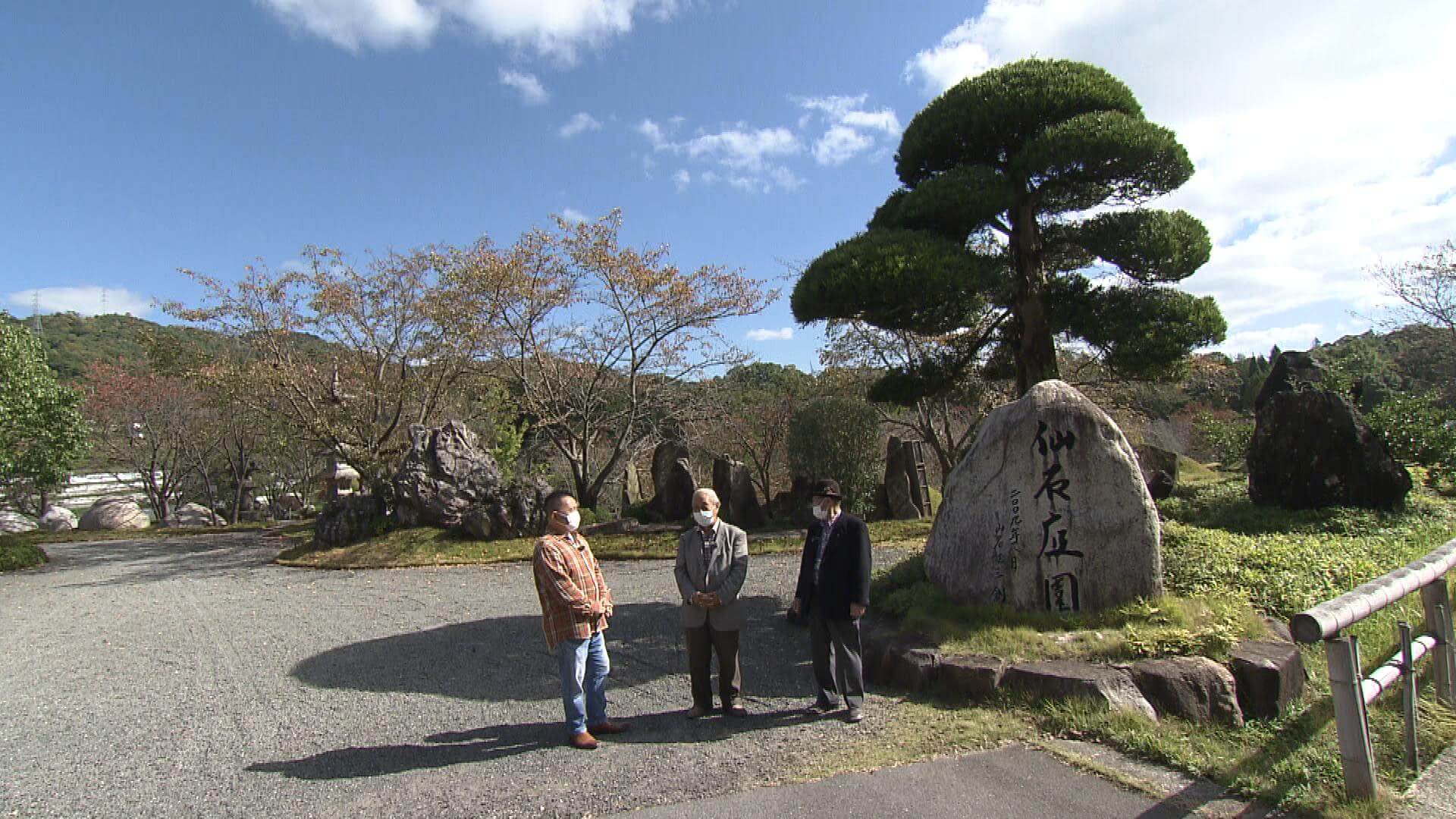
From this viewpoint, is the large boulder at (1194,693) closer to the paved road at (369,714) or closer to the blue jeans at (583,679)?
the paved road at (369,714)

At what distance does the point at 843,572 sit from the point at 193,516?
1238 inches

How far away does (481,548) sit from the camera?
12180 mm

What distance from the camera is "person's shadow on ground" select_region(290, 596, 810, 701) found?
530cm

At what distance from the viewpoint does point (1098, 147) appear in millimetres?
6535

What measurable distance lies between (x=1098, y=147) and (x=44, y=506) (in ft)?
116

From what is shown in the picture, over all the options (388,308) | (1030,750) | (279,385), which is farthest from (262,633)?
(388,308)

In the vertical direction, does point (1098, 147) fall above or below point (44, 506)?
above

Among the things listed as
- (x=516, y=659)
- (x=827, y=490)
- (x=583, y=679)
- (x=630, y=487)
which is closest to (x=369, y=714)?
(x=516, y=659)

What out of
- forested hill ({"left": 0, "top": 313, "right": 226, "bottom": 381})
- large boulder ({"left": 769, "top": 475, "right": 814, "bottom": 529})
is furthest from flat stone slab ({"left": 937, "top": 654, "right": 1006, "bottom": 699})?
forested hill ({"left": 0, "top": 313, "right": 226, "bottom": 381})

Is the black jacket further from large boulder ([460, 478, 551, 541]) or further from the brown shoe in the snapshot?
large boulder ([460, 478, 551, 541])

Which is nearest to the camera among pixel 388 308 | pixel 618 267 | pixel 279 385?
pixel 618 267

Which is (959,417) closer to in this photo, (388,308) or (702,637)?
(388,308)

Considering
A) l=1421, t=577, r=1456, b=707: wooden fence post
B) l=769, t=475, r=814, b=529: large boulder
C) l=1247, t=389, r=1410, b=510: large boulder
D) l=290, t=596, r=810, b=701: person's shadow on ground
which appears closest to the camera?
l=1421, t=577, r=1456, b=707: wooden fence post

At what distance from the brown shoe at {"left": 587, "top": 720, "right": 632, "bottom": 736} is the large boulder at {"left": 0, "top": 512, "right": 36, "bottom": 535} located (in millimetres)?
29601
